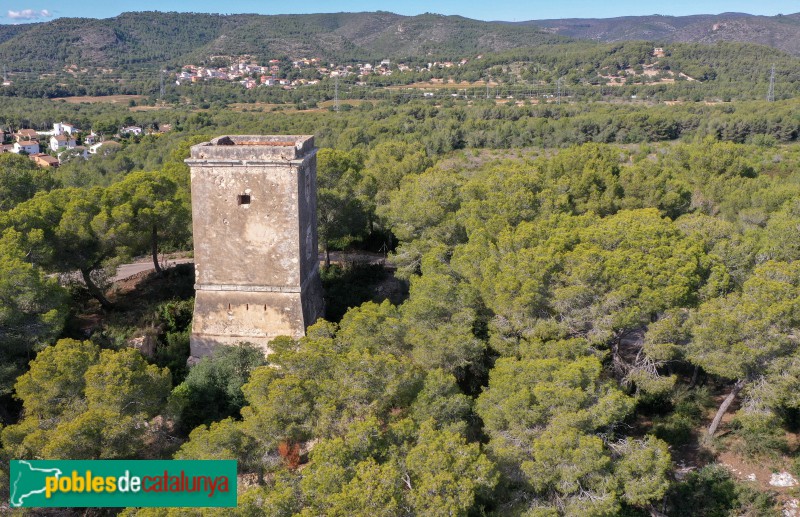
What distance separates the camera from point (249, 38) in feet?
436

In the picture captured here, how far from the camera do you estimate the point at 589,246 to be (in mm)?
14719

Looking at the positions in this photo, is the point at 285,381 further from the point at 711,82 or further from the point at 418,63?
the point at 418,63

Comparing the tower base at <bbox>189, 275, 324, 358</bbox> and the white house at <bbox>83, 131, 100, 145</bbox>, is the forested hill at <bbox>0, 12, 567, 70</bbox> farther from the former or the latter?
the tower base at <bbox>189, 275, 324, 358</bbox>

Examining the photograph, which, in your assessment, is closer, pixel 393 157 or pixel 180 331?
pixel 180 331

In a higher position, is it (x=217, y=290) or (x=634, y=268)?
(x=634, y=268)

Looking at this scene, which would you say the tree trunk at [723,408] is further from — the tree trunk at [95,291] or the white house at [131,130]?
the white house at [131,130]

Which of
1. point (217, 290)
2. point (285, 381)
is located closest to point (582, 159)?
point (217, 290)

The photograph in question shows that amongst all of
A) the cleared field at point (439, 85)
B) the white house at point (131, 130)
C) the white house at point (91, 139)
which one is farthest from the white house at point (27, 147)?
the cleared field at point (439, 85)

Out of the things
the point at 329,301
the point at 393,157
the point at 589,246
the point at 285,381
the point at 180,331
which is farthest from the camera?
the point at 393,157

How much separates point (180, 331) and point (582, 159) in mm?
15819

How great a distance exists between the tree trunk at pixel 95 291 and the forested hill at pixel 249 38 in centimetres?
10592
